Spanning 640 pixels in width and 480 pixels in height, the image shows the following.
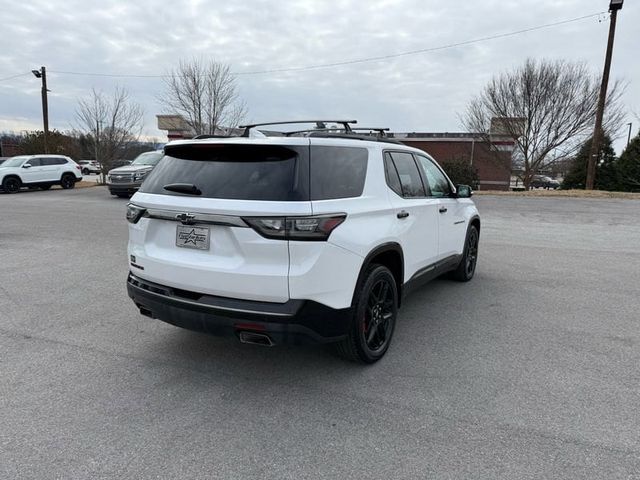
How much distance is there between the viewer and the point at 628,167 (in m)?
30.3

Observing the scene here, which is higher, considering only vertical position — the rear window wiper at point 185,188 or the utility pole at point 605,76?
the utility pole at point 605,76

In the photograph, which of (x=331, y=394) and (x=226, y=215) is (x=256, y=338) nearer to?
(x=331, y=394)

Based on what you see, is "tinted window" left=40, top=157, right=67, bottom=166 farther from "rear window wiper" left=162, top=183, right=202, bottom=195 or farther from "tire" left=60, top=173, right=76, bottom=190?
"rear window wiper" left=162, top=183, right=202, bottom=195

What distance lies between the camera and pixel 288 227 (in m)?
2.86

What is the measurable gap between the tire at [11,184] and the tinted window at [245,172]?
22289 mm

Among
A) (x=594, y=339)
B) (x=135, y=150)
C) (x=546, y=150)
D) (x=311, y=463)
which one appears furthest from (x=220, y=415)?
(x=135, y=150)

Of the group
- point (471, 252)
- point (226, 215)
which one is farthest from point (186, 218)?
point (471, 252)

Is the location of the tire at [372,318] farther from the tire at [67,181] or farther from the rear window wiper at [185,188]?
the tire at [67,181]

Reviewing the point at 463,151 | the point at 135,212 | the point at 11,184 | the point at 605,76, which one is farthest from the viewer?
the point at 463,151

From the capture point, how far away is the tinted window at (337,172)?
3078 millimetres

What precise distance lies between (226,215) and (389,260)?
1559mm

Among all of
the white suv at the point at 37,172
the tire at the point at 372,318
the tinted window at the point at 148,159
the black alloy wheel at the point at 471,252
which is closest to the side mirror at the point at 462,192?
the black alloy wheel at the point at 471,252

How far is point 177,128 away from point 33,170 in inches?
380

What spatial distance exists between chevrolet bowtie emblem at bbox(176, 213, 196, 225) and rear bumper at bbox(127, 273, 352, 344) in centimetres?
50
